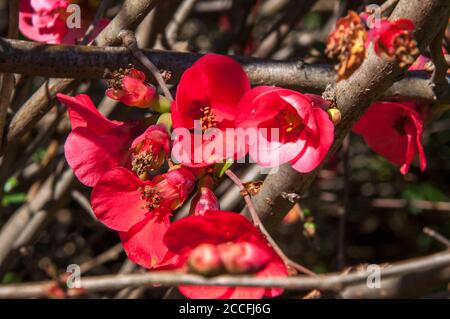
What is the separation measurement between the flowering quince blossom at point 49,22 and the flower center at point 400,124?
1.91 ft

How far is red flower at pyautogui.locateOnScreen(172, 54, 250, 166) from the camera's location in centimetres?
92

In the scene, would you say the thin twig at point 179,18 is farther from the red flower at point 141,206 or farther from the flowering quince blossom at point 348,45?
the flowering quince blossom at point 348,45

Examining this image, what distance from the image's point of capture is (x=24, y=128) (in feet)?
3.96

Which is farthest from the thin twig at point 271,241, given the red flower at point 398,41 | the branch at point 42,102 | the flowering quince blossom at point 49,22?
the flowering quince blossom at point 49,22

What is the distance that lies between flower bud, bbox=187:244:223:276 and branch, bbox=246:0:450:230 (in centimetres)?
39

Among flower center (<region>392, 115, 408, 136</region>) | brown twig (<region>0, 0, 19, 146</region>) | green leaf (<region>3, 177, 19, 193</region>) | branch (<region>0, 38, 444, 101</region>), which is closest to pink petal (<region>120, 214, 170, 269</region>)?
branch (<region>0, 38, 444, 101</region>)

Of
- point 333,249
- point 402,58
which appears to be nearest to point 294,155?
point 402,58

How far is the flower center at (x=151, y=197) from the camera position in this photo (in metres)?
0.97

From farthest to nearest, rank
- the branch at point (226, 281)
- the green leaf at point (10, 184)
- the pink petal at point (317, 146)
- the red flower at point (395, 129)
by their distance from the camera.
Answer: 1. the green leaf at point (10, 184)
2. the red flower at point (395, 129)
3. the pink petal at point (317, 146)
4. the branch at point (226, 281)

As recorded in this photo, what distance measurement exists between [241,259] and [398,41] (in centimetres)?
33

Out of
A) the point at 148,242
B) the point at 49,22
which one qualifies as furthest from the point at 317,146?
the point at 49,22

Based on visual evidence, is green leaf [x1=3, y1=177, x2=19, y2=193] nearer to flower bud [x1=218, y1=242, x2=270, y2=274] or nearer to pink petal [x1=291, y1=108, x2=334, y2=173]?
pink petal [x1=291, y1=108, x2=334, y2=173]

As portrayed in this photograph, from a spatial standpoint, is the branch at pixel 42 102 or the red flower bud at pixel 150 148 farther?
the branch at pixel 42 102

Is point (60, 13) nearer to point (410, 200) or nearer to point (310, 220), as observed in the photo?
point (310, 220)
